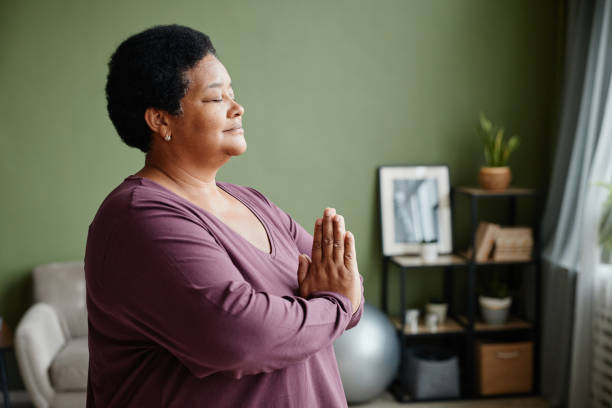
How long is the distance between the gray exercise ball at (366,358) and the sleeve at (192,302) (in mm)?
2209

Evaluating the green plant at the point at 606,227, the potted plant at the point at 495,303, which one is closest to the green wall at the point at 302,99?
the potted plant at the point at 495,303

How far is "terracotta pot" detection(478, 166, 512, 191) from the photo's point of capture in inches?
129

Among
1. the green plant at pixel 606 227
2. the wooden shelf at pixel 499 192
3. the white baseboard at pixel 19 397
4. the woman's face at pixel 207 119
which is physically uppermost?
the woman's face at pixel 207 119

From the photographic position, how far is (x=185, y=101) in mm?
937

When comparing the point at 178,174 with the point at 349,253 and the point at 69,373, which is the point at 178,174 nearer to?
the point at 349,253

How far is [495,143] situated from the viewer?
338 centimetres

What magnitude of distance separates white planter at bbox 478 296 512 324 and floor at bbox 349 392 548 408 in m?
0.46

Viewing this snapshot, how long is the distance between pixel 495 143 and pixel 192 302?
2.95m

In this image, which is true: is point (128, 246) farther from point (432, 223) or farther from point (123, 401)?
point (432, 223)

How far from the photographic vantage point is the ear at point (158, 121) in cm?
94

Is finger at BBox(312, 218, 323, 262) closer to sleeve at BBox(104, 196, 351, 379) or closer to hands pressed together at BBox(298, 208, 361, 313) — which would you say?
hands pressed together at BBox(298, 208, 361, 313)

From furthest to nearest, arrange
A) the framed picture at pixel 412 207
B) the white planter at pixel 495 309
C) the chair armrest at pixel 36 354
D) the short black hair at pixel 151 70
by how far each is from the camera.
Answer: the framed picture at pixel 412 207 < the white planter at pixel 495 309 < the chair armrest at pixel 36 354 < the short black hair at pixel 151 70

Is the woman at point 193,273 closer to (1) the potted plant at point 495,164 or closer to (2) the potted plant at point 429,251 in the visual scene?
(2) the potted plant at point 429,251

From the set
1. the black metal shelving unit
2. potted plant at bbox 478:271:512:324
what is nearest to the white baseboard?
the black metal shelving unit
